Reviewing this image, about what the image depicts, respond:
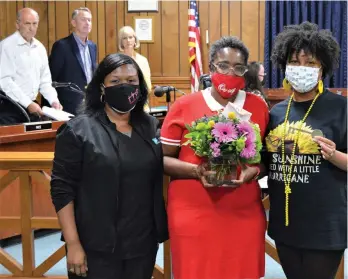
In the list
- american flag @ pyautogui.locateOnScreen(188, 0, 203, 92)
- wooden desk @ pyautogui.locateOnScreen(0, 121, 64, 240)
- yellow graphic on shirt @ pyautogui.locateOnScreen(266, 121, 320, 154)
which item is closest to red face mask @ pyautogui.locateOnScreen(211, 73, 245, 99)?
yellow graphic on shirt @ pyautogui.locateOnScreen(266, 121, 320, 154)

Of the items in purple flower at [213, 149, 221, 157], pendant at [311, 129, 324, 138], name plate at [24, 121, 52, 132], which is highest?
pendant at [311, 129, 324, 138]

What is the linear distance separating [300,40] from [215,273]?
38.4 inches

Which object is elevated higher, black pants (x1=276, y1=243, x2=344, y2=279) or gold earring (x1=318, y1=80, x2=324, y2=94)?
gold earring (x1=318, y1=80, x2=324, y2=94)

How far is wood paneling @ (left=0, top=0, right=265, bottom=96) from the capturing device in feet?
26.3

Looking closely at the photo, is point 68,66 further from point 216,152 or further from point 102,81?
point 216,152

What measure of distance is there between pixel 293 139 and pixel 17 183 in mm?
2679

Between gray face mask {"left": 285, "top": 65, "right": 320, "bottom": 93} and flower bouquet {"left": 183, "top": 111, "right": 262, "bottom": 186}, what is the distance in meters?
0.26

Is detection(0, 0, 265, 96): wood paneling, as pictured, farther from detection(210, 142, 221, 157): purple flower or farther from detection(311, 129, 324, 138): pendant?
detection(210, 142, 221, 157): purple flower

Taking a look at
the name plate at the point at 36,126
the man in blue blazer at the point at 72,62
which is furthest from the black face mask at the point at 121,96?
the man in blue blazer at the point at 72,62

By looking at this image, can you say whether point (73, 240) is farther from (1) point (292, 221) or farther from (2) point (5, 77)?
(2) point (5, 77)

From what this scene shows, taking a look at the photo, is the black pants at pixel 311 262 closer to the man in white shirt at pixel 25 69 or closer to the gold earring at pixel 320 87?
the gold earring at pixel 320 87

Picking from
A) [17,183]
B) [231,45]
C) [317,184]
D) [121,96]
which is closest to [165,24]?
[17,183]

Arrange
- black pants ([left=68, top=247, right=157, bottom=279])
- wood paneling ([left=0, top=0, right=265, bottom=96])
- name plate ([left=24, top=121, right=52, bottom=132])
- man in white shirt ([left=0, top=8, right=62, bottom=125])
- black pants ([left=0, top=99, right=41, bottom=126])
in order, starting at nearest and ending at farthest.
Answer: black pants ([left=68, top=247, right=157, bottom=279]), name plate ([left=24, top=121, right=52, bottom=132]), black pants ([left=0, top=99, right=41, bottom=126]), man in white shirt ([left=0, top=8, right=62, bottom=125]), wood paneling ([left=0, top=0, right=265, bottom=96])

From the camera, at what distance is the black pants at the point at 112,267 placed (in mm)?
2068
